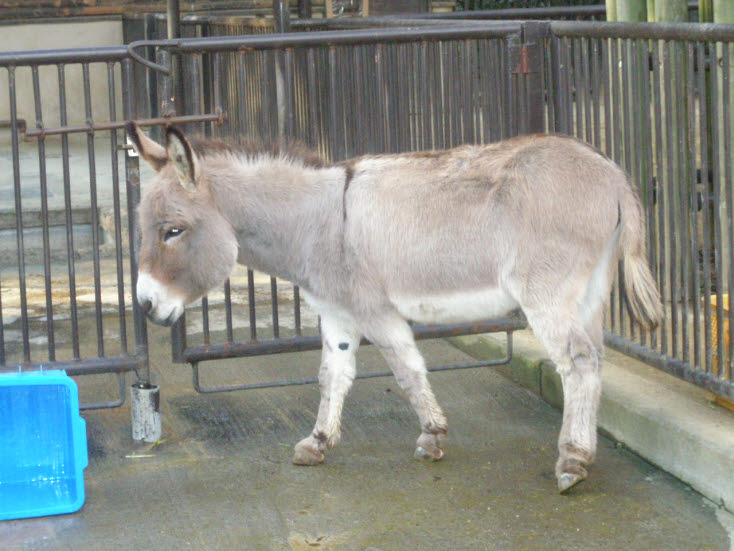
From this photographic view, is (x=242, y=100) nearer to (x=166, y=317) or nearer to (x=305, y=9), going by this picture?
(x=166, y=317)

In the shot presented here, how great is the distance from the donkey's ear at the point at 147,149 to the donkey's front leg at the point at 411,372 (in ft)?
3.65

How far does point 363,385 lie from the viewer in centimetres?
598

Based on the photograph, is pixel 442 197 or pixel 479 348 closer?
pixel 442 197

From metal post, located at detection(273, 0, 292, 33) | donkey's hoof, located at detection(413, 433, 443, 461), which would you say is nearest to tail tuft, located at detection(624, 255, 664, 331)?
donkey's hoof, located at detection(413, 433, 443, 461)

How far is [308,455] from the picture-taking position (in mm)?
4801

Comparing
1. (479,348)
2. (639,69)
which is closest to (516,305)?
(639,69)

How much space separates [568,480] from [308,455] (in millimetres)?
1140

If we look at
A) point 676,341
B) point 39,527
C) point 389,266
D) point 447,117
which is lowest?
point 39,527

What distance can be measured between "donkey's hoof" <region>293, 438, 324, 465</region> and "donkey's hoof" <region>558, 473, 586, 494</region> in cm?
107

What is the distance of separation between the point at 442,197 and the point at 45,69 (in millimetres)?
9277

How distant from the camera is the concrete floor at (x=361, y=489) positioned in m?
4.08

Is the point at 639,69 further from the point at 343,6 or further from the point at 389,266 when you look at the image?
the point at 343,6

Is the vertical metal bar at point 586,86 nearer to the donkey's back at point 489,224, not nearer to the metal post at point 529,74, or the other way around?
the metal post at point 529,74

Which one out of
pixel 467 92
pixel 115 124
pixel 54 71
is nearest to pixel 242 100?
pixel 115 124
